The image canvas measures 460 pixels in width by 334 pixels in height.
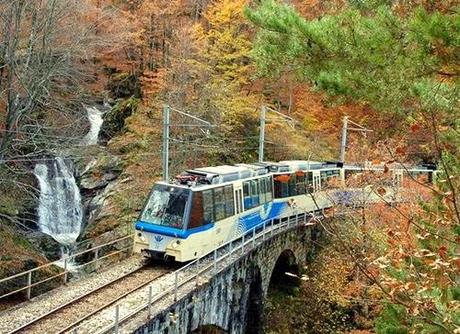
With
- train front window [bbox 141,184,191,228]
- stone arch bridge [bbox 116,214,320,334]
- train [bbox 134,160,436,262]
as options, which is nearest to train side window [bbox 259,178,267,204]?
train [bbox 134,160,436,262]

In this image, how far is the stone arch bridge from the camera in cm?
1316

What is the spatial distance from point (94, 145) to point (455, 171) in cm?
2792

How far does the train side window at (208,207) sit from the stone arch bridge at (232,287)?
1190 mm

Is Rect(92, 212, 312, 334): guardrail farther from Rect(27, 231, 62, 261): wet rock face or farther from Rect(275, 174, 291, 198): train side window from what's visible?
Rect(27, 231, 62, 261): wet rock face

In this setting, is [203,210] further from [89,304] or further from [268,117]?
[268,117]

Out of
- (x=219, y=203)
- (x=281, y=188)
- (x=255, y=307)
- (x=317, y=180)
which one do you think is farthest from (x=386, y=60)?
(x=317, y=180)

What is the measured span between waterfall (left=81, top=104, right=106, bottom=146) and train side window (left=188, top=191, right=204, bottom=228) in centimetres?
1866

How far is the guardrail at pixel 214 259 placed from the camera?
39.5 feet

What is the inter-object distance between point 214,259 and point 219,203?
2549 millimetres

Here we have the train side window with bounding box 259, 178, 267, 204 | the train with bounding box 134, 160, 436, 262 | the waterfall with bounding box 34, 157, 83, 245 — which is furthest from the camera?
the waterfall with bounding box 34, 157, 83, 245

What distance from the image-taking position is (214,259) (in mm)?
16141

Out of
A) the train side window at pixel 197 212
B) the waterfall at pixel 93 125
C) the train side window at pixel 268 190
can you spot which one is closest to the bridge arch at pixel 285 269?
the train side window at pixel 268 190

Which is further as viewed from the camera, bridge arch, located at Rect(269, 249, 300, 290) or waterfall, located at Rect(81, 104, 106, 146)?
waterfall, located at Rect(81, 104, 106, 146)

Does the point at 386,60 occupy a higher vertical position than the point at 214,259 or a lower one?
higher
